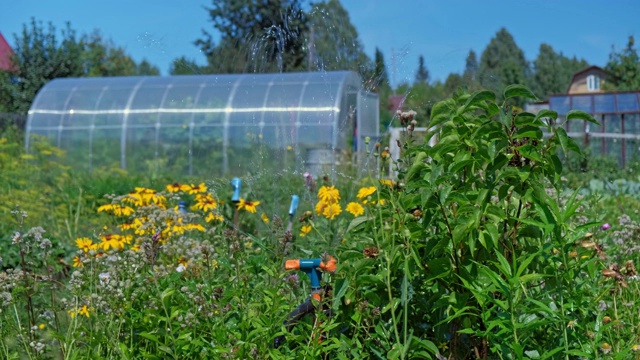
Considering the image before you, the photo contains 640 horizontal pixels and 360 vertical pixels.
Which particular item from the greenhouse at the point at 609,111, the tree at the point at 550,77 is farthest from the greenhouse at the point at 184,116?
the tree at the point at 550,77

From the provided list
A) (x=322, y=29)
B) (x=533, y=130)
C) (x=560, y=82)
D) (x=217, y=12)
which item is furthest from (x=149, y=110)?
(x=560, y=82)

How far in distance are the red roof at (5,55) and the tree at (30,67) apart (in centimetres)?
28

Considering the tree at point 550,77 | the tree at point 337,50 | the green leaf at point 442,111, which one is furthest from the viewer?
the tree at point 550,77

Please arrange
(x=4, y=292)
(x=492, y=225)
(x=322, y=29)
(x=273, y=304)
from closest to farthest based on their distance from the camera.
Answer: (x=492, y=225) → (x=273, y=304) → (x=4, y=292) → (x=322, y=29)

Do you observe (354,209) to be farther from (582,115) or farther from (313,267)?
(582,115)

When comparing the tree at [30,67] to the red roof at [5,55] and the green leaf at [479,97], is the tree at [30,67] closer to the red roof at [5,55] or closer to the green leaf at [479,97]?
the red roof at [5,55]

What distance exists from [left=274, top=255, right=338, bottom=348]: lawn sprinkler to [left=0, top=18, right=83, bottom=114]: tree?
25.0 metres

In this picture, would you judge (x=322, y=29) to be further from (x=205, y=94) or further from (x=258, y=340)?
(x=205, y=94)

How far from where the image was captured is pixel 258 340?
240cm

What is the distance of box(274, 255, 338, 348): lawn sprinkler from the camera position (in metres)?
2.43

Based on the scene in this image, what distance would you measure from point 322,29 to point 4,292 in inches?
109

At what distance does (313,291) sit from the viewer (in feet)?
8.46

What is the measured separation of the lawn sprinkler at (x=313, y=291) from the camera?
7.98 ft

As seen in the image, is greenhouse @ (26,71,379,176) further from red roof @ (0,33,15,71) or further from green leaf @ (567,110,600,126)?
red roof @ (0,33,15,71)
